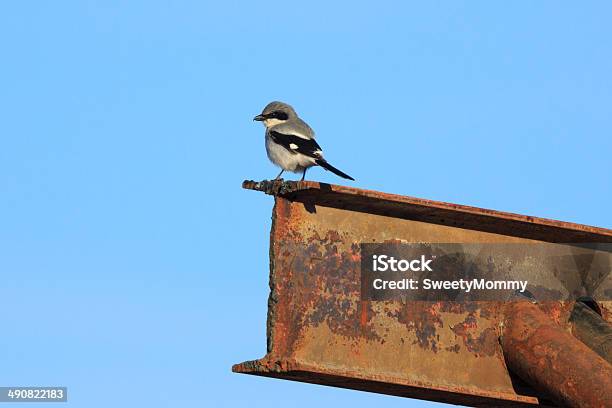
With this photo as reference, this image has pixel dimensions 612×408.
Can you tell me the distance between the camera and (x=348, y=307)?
5.53 metres

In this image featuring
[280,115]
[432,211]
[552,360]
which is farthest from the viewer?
[280,115]

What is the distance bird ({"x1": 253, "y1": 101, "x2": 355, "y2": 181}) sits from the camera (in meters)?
10.7

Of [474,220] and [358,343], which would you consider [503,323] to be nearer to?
[474,220]

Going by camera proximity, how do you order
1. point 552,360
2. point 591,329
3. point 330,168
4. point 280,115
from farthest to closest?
point 280,115
point 330,168
point 591,329
point 552,360

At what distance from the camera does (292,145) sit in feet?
Result: 35.5

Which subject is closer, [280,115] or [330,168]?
[330,168]

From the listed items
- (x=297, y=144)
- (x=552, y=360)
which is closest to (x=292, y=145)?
(x=297, y=144)

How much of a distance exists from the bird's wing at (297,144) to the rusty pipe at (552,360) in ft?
15.7

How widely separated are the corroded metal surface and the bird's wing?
182 inches

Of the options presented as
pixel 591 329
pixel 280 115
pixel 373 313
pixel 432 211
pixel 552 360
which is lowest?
pixel 552 360

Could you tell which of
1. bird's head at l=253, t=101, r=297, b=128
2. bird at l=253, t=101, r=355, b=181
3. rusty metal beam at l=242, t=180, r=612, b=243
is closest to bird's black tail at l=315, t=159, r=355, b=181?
bird at l=253, t=101, r=355, b=181

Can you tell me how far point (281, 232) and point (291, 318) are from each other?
416mm

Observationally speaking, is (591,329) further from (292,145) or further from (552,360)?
(292,145)

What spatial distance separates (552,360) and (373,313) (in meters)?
0.92
